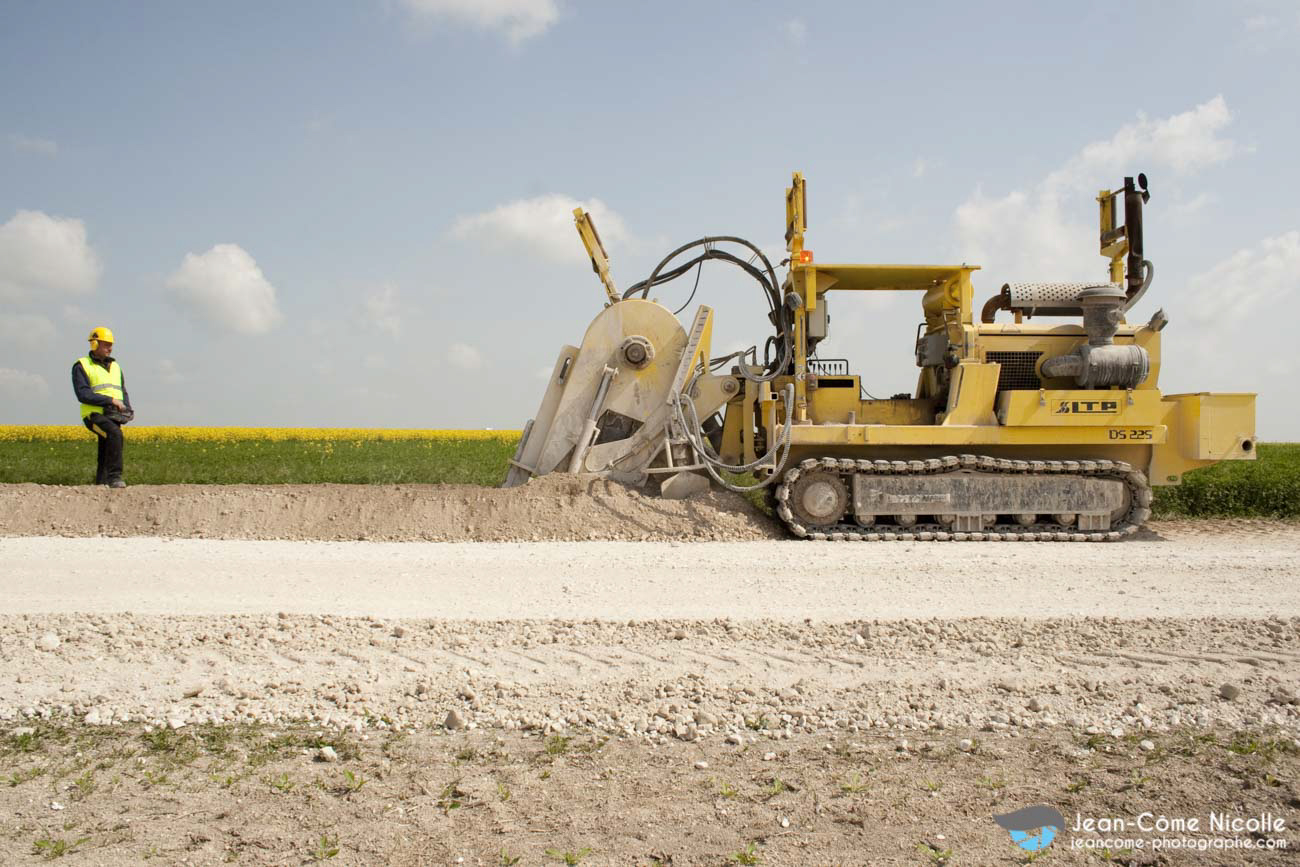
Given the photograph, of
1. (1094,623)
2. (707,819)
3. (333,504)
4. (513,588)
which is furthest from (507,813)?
(333,504)

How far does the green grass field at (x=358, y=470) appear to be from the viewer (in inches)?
491

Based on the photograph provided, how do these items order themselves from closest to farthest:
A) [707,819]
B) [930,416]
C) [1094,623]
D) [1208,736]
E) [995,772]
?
[707,819]
[995,772]
[1208,736]
[1094,623]
[930,416]

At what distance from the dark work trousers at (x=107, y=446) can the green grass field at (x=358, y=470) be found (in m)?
2.04

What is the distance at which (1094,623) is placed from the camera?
5.58 meters

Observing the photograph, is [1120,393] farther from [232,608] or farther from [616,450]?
[232,608]

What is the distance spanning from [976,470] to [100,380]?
1038cm

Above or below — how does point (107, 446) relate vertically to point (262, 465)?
above

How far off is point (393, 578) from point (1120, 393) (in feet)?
25.8

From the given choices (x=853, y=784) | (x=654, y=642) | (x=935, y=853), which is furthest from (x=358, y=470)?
(x=935, y=853)

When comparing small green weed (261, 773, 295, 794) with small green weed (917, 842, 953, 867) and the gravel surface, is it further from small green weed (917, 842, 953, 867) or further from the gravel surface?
small green weed (917, 842, 953, 867)

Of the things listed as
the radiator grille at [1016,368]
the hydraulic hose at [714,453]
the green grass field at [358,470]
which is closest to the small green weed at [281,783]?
the hydraulic hose at [714,453]

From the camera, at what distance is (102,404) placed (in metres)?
11.1

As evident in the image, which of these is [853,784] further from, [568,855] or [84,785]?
[84,785]

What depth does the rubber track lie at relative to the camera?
379 inches
